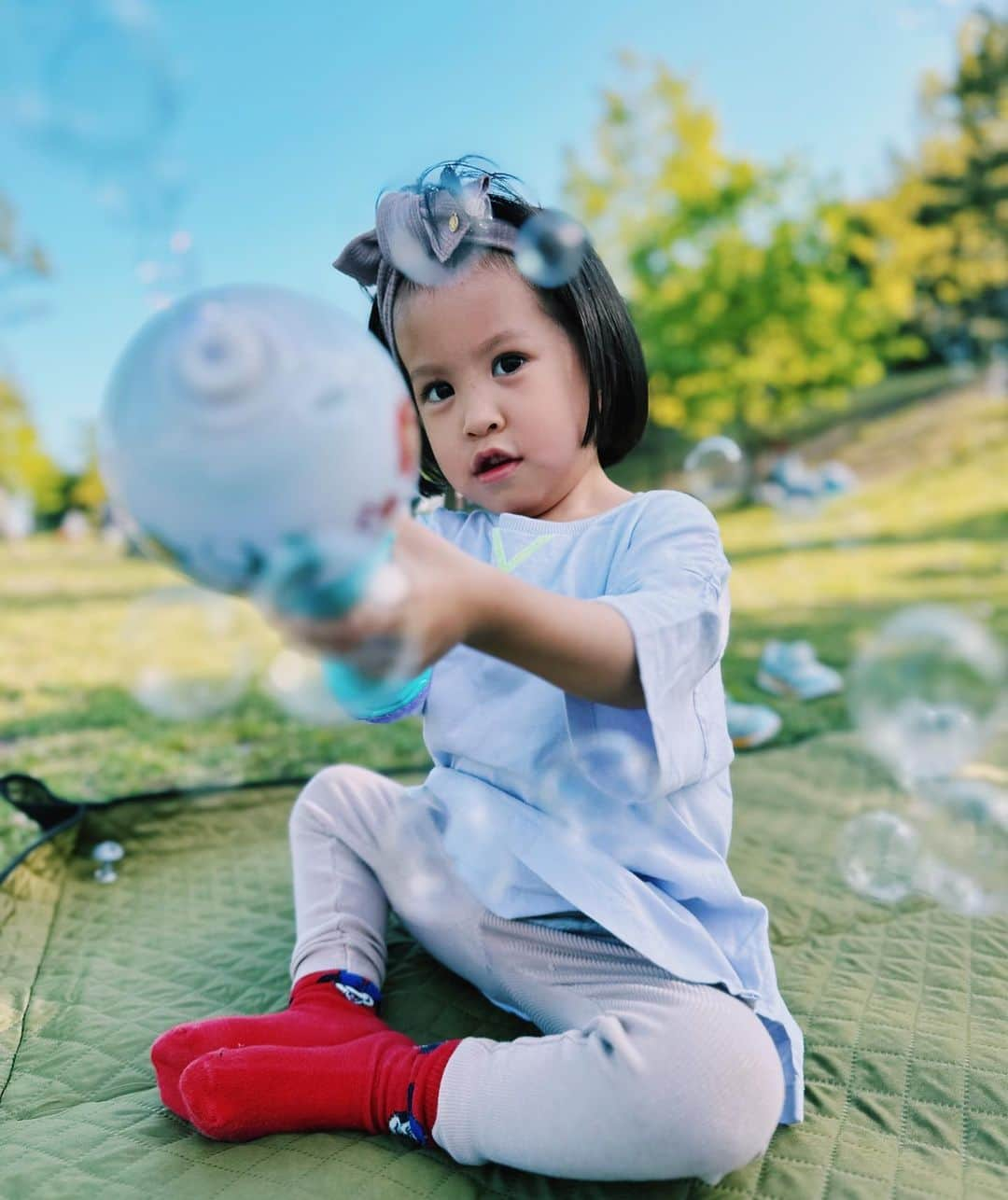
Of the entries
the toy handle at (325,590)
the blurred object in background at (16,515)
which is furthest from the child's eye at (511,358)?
the blurred object in background at (16,515)

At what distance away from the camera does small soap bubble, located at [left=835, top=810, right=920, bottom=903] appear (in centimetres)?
157

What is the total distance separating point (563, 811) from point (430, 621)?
1.45 ft

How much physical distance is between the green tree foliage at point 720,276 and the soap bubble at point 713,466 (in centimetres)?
665

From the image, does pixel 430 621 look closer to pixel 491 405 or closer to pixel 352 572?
pixel 352 572

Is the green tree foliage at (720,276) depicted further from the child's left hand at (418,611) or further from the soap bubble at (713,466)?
the child's left hand at (418,611)

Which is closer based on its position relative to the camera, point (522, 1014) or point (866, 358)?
point (522, 1014)

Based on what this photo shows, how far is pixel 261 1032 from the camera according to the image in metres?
1.08

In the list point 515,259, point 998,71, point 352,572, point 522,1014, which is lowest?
point 522,1014

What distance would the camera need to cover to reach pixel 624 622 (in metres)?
0.86

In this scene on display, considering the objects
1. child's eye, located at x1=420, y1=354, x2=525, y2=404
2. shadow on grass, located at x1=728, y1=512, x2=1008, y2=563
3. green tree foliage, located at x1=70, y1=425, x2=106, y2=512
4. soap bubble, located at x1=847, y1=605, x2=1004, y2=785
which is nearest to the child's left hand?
child's eye, located at x1=420, y1=354, x2=525, y2=404

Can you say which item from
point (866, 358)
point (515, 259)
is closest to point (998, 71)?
point (866, 358)

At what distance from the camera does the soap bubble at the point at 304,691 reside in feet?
2.77

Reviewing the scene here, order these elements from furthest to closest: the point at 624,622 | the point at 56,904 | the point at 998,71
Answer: the point at 998,71
the point at 56,904
the point at 624,622

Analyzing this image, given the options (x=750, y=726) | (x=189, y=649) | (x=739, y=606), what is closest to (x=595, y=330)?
(x=189, y=649)
